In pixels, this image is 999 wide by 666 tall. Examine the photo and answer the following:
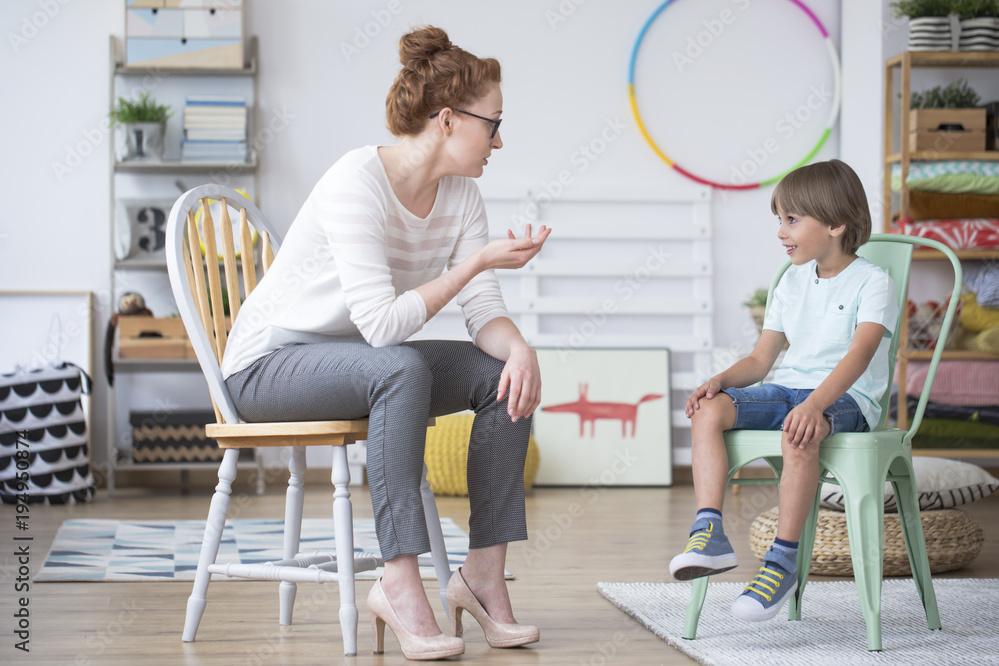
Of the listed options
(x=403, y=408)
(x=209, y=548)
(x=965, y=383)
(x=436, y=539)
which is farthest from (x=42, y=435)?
(x=965, y=383)

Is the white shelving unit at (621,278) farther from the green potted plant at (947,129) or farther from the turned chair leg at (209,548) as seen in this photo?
the turned chair leg at (209,548)

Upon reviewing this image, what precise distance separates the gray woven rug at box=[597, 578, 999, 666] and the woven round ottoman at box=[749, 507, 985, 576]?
0.28 ft

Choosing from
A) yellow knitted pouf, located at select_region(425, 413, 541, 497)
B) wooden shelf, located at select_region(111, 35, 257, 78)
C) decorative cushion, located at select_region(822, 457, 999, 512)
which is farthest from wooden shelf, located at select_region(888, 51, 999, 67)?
wooden shelf, located at select_region(111, 35, 257, 78)

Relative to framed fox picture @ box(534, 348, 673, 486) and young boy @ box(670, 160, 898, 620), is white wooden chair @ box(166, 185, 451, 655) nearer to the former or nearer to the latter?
young boy @ box(670, 160, 898, 620)

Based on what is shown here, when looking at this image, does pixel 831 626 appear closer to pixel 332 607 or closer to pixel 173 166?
pixel 332 607

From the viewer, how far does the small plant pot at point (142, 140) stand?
421cm

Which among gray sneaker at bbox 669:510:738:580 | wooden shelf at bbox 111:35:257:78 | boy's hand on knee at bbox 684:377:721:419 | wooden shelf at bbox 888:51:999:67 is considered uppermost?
wooden shelf at bbox 111:35:257:78

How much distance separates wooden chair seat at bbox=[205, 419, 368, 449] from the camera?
186cm

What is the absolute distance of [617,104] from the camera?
15.2 feet

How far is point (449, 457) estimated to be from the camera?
4.19 m

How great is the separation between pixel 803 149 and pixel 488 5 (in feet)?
4.40

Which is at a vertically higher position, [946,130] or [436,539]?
[946,130]

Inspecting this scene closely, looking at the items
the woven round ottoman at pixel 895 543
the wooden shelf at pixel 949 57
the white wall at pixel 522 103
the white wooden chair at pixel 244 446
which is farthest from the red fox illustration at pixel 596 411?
the white wooden chair at pixel 244 446

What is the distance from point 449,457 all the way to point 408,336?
2409 mm
